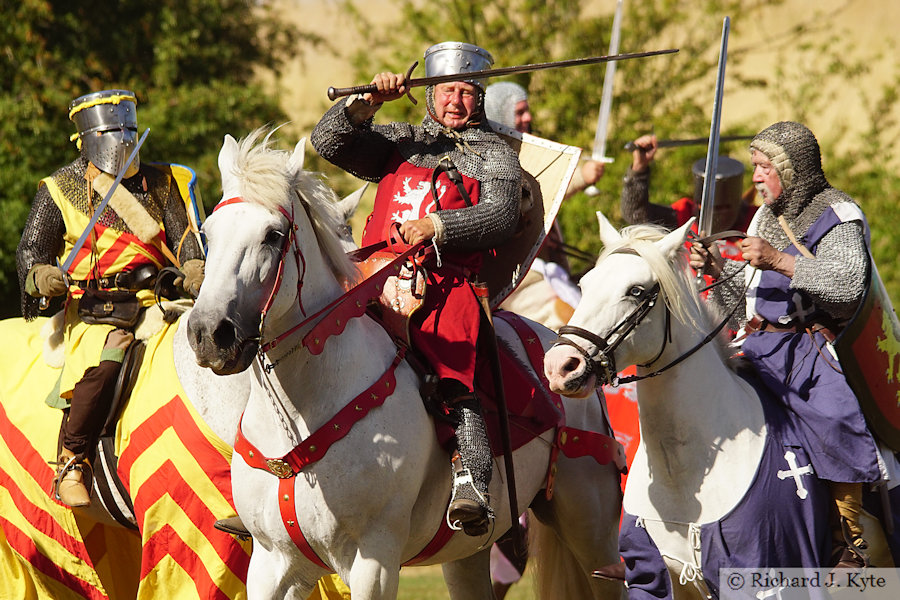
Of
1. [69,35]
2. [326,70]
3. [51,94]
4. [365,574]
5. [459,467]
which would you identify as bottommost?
[365,574]

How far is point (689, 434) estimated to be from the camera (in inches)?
178

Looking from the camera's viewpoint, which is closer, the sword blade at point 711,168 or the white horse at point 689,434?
the white horse at point 689,434

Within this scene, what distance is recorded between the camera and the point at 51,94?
1097 centimetres

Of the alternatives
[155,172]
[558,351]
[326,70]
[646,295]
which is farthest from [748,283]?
[326,70]

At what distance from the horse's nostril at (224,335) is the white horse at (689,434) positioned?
3.80 ft

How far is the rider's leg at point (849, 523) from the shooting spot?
4.53m

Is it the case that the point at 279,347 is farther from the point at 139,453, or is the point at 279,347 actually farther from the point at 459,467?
the point at 139,453

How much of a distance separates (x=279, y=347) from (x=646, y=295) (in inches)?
55.4

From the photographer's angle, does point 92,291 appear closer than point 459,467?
No

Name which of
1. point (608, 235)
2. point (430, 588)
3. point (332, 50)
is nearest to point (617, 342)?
point (608, 235)

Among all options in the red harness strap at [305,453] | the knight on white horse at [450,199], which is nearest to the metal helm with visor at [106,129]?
the knight on white horse at [450,199]

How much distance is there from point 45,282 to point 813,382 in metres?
3.92

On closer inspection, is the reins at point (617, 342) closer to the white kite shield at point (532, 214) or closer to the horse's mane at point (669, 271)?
the horse's mane at point (669, 271)

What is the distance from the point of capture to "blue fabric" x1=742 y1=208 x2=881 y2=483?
14.9ft
